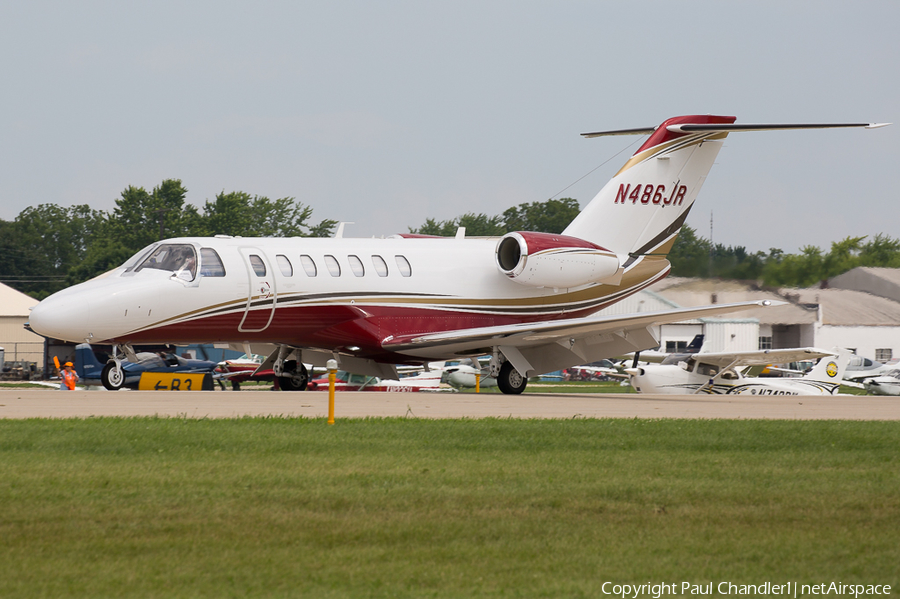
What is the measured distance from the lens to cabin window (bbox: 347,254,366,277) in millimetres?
22125

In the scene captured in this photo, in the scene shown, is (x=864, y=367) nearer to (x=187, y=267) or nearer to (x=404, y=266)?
(x=404, y=266)

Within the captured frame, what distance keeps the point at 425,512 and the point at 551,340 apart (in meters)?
15.0

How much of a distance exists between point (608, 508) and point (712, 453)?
11.6 ft

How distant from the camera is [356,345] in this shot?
22297 millimetres

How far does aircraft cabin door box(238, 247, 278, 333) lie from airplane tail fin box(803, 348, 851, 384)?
18200 millimetres

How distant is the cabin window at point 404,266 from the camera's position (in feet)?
74.6

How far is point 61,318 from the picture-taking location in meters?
18.9

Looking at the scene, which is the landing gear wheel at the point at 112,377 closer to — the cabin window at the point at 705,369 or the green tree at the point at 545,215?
the cabin window at the point at 705,369

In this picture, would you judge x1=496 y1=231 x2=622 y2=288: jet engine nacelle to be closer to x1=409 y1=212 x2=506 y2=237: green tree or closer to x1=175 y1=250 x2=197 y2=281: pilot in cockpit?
x1=175 y1=250 x2=197 y2=281: pilot in cockpit

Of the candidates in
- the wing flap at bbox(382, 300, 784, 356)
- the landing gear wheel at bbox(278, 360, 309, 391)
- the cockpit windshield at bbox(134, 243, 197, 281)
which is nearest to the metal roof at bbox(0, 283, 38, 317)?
the landing gear wheel at bbox(278, 360, 309, 391)

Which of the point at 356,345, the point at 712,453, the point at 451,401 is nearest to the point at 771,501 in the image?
the point at 712,453

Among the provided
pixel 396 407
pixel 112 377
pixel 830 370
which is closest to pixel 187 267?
pixel 112 377

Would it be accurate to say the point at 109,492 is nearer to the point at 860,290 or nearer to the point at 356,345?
the point at 356,345

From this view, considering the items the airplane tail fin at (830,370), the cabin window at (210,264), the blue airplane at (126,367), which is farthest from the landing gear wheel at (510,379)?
the blue airplane at (126,367)
